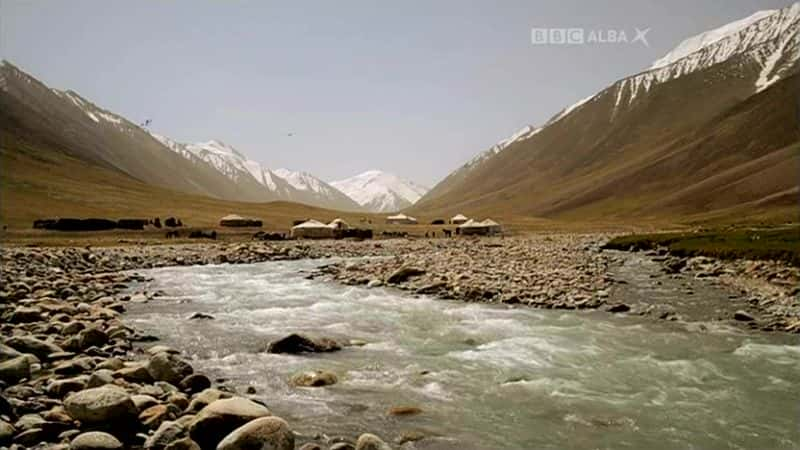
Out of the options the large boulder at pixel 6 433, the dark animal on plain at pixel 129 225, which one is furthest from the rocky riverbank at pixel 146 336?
the dark animal on plain at pixel 129 225

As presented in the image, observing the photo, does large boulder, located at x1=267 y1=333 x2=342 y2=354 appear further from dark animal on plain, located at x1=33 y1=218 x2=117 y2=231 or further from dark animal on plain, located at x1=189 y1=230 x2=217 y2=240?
dark animal on plain, located at x1=33 y1=218 x2=117 y2=231

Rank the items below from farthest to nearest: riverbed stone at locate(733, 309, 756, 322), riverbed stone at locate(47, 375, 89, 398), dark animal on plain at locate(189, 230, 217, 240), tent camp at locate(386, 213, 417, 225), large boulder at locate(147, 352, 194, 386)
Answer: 1. tent camp at locate(386, 213, 417, 225)
2. dark animal on plain at locate(189, 230, 217, 240)
3. riverbed stone at locate(733, 309, 756, 322)
4. large boulder at locate(147, 352, 194, 386)
5. riverbed stone at locate(47, 375, 89, 398)

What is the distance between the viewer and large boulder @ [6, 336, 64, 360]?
11852 millimetres

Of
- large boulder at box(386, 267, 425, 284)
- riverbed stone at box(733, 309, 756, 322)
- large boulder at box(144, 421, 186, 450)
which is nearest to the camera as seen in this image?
large boulder at box(144, 421, 186, 450)

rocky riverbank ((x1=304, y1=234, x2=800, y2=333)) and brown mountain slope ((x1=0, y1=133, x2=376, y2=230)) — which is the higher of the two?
brown mountain slope ((x1=0, y1=133, x2=376, y2=230))

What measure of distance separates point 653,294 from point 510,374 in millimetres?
14324

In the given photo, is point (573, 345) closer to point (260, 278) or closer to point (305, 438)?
point (305, 438)

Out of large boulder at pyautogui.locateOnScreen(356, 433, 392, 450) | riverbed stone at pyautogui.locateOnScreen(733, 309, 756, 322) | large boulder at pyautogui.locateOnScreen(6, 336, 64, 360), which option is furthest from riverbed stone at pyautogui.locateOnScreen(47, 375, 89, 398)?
riverbed stone at pyautogui.locateOnScreen(733, 309, 756, 322)

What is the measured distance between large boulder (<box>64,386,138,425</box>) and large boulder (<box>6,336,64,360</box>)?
397 cm

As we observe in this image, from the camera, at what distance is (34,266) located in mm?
29453

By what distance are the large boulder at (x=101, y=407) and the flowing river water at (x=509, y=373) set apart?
249 cm

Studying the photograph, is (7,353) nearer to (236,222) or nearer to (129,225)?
(129,225)

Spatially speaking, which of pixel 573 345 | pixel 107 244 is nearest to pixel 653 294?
pixel 573 345

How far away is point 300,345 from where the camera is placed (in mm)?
14961
